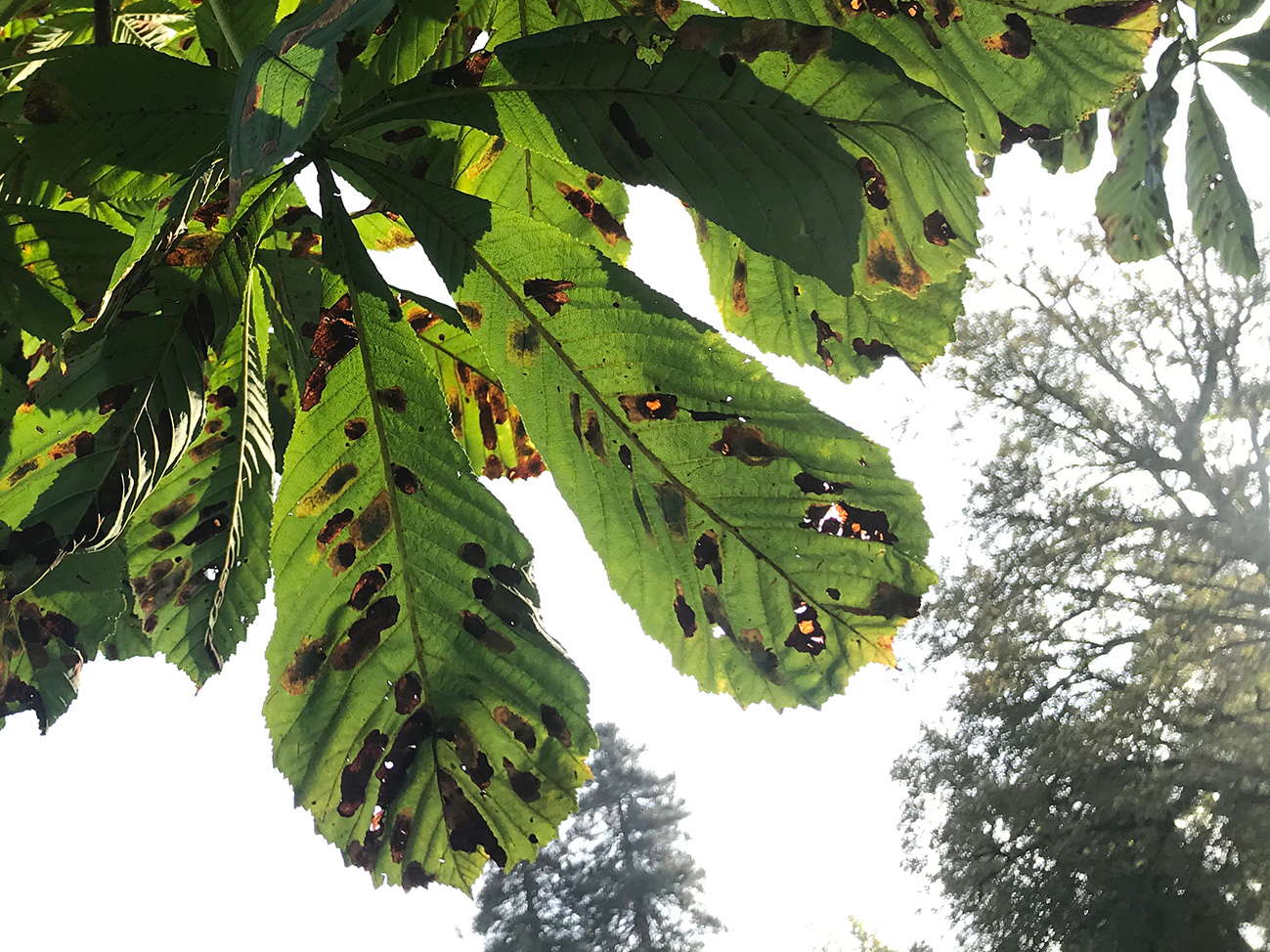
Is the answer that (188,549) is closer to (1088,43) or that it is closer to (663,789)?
(1088,43)

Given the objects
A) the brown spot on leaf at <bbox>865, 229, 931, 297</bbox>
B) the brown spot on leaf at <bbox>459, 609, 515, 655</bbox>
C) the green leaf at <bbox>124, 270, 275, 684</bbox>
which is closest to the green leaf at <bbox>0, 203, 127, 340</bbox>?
the green leaf at <bbox>124, 270, 275, 684</bbox>

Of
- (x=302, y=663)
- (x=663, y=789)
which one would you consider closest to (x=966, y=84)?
(x=302, y=663)

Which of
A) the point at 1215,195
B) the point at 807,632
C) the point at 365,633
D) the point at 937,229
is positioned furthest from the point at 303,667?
the point at 1215,195

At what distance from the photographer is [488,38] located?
29.5 inches

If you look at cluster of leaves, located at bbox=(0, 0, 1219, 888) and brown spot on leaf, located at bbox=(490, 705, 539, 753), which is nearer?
cluster of leaves, located at bbox=(0, 0, 1219, 888)

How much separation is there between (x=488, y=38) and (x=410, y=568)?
469mm

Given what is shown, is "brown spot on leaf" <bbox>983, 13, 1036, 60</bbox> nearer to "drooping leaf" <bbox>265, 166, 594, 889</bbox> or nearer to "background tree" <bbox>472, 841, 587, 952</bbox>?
"drooping leaf" <bbox>265, 166, 594, 889</bbox>

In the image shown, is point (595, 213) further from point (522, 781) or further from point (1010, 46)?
point (522, 781)

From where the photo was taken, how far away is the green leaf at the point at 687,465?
0.68 m

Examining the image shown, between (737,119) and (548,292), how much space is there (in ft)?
0.63

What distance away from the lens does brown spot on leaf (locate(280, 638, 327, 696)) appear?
76 cm

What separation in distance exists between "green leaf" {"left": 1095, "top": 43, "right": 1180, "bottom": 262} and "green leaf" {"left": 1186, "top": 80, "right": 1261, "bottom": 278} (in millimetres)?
160

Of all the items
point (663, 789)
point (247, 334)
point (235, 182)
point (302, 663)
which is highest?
point (663, 789)

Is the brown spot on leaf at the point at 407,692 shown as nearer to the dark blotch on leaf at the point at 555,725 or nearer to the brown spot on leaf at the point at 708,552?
the dark blotch on leaf at the point at 555,725
